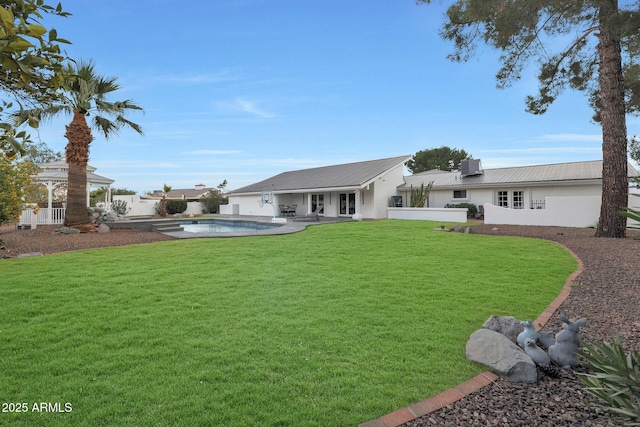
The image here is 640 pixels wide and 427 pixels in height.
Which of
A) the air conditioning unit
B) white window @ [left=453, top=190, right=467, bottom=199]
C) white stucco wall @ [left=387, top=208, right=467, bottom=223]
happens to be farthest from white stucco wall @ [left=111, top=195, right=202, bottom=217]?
the air conditioning unit

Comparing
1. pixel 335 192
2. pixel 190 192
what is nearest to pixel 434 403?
pixel 335 192

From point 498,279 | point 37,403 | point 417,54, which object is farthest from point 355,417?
point 417,54

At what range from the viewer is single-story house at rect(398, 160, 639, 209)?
20.5 meters

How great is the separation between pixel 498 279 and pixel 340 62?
14552 millimetres

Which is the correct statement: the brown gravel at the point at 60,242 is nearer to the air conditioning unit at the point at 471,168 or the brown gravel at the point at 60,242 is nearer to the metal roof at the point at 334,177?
the metal roof at the point at 334,177

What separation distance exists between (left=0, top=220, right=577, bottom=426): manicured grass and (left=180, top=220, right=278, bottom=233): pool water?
12.8 metres

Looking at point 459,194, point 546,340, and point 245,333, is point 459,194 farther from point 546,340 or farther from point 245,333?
point 245,333

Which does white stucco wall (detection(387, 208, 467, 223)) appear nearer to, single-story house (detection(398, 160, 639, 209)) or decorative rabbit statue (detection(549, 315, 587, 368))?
single-story house (detection(398, 160, 639, 209))

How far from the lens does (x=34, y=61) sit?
1386 millimetres

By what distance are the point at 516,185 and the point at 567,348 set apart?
2212 centimetres

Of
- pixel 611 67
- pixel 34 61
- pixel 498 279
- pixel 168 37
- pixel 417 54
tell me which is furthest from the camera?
pixel 417 54

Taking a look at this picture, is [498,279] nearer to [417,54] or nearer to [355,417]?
[355,417]

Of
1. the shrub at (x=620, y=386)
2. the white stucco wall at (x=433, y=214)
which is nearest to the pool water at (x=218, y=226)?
the white stucco wall at (x=433, y=214)

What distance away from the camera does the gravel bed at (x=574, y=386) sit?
2607 mm
